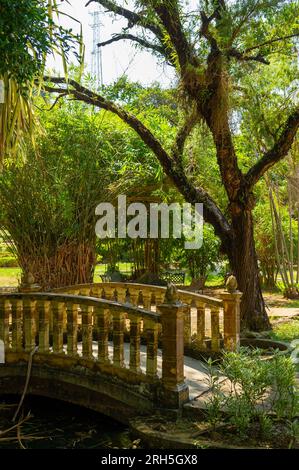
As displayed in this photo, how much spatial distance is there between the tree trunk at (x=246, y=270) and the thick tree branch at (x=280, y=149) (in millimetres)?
627

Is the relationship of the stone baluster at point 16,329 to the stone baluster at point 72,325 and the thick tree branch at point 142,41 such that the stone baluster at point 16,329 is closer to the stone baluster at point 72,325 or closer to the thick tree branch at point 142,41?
the stone baluster at point 72,325

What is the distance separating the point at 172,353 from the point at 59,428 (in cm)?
161

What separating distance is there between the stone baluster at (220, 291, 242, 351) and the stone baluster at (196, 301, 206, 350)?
0.28 metres

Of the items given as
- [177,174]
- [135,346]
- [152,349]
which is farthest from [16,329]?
[177,174]

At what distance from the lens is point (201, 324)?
670 cm

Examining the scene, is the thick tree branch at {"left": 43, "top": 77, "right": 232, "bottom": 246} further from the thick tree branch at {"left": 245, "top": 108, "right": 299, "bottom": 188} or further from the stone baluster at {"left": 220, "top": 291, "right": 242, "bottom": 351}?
the stone baluster at {"left": 220, "top": 291, "right": 242, "bottom": 351}

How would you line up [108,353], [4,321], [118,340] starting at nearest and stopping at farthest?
[118,340] → [108,353] → [4,321]

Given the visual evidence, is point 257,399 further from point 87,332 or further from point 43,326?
point 43,326

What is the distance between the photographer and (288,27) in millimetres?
8547

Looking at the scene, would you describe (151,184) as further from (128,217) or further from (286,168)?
(286,168)

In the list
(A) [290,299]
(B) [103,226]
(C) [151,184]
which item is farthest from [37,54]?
(A) [290,299]

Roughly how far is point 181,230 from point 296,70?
17.3ft

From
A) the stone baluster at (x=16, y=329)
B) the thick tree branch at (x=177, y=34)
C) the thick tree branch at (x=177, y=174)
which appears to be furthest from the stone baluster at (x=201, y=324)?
the thick tree branch at (x=177, y=34)

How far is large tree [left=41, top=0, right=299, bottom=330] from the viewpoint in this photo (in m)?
8.18
